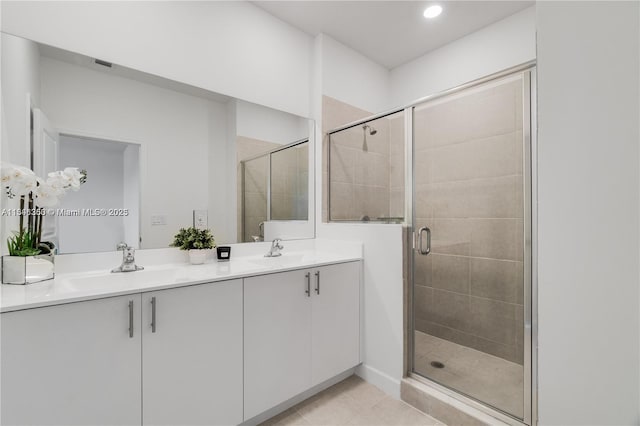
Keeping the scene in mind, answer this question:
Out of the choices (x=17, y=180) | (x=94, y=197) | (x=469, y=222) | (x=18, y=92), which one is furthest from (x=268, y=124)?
(x=469, y=222)

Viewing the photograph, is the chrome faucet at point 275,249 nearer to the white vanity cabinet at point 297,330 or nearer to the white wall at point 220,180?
the white wall at point 220,180

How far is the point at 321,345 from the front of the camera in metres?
1.79

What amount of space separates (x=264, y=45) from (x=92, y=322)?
6.64ft

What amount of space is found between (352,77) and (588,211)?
2.61 metres

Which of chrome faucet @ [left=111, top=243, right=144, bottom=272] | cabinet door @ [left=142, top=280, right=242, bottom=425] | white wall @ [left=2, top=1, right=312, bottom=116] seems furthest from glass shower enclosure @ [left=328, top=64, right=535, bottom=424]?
chrome faucet @ [left=111, top=243, right=144, bottom=272]

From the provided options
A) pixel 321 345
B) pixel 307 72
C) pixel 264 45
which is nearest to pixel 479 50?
pixel 307 72

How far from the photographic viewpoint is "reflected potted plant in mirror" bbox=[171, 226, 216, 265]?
173 cm

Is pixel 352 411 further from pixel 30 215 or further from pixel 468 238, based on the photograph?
pixel 30 215

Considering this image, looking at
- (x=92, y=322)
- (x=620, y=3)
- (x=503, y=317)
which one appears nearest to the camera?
(x=620, y=3)

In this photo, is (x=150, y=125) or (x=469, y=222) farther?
(x=469, y=222)

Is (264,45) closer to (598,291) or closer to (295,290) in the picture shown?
(295,290)

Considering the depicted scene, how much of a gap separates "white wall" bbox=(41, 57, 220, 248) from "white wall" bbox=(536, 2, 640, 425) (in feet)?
5.89

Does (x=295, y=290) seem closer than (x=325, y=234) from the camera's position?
Yes

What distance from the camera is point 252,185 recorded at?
210 cm
